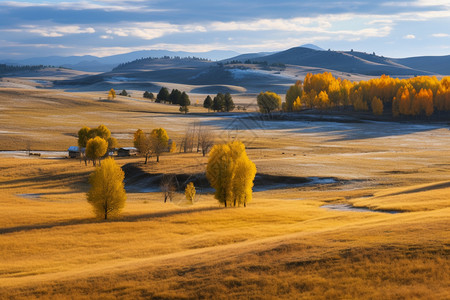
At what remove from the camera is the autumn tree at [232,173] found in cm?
5506

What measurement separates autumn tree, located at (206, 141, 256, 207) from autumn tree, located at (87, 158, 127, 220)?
10718mm

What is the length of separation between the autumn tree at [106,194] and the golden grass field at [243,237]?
1188mm

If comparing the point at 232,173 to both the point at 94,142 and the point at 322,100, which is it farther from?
the point at 322,100

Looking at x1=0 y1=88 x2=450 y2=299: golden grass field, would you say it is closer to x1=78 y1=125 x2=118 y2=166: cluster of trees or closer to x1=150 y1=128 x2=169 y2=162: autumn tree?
x1=78 y1=125 x2=118 y2=166: cluster of trees

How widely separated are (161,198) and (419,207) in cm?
3545

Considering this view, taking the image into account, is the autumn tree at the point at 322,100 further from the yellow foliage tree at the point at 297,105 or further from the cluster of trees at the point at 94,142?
the cluster of trees at the point at 94,142

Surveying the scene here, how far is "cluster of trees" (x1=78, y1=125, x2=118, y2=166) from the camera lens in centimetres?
9062

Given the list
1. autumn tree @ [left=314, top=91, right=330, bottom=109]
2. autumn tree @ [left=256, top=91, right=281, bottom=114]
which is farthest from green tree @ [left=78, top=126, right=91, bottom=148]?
autumn tree @ [left=314, top=91, right=330, bottom=109]

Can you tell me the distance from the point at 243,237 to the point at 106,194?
19.0 metres

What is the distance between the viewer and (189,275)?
2461 centimetres

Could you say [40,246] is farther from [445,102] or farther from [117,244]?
[445,102]

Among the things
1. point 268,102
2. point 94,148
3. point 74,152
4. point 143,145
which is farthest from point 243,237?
point 268,102

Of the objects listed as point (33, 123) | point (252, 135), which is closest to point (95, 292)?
point (252, 135)

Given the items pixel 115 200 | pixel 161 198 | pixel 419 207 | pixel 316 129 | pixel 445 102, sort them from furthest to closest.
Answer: pixel 445 102
pixel 316 129
pixel 161 198
pixel 115 200
pixel 419 207
